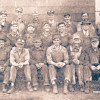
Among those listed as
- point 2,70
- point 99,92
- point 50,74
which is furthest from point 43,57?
point 99,92

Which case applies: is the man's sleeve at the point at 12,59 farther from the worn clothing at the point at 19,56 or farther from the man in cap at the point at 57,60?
the man in cap at the point at 57,60

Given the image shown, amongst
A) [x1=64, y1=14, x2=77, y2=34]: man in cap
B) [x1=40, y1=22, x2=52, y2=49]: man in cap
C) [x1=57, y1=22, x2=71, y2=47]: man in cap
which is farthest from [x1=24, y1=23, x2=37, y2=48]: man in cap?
[x1=64, y1=14, x2=77, y2=34]: man in cap

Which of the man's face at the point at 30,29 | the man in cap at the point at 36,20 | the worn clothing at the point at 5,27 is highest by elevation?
the man in cap at the point at 36,20

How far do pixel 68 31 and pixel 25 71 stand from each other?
189 cm

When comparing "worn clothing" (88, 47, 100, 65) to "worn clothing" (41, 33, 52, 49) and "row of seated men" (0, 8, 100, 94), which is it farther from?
"worn clothing" (41, 33, 52, 49)

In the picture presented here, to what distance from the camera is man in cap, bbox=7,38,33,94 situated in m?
6.82

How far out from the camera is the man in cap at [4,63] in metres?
6.93

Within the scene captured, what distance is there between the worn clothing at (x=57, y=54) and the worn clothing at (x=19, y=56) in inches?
22.0

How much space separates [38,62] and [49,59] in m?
0.38

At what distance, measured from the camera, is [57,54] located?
717cm

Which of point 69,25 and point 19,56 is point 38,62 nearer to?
point 19,56

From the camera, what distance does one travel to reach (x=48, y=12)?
8.23m

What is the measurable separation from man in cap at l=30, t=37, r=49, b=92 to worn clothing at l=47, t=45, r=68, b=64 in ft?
0.74

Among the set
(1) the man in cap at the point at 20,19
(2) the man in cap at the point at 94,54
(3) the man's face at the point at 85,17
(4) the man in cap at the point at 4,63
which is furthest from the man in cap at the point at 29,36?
(2) the man in cap at the point at 94,54
